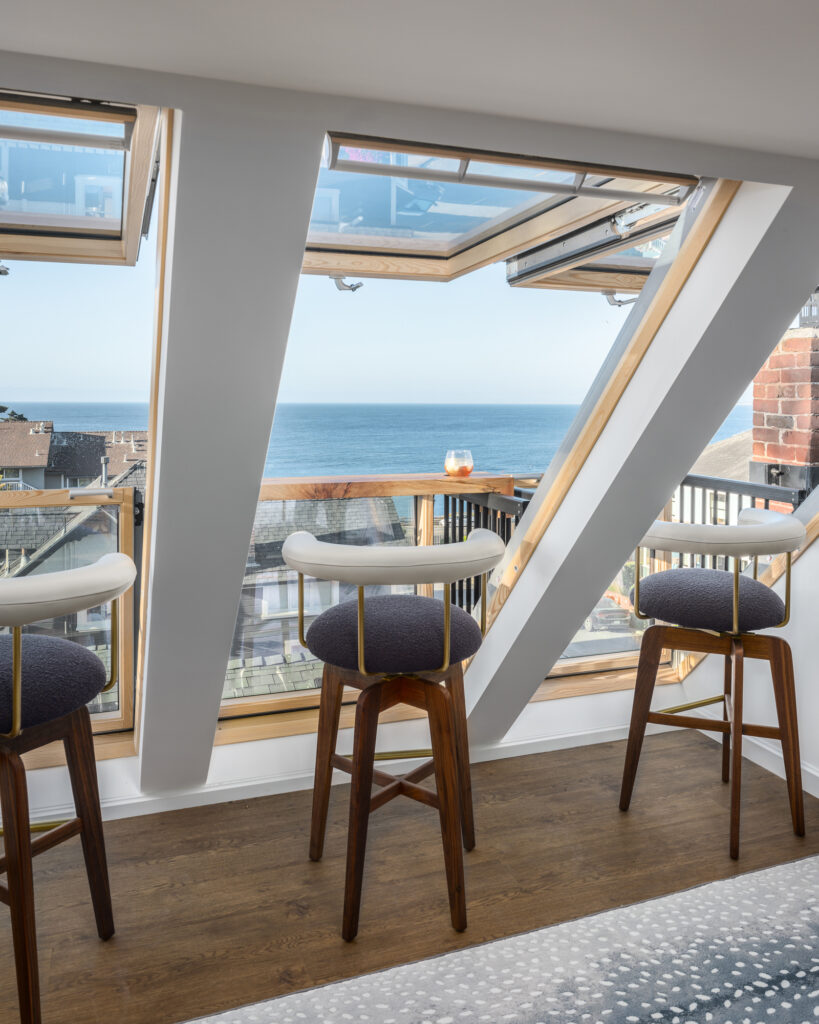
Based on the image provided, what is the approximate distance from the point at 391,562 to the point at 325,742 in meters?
0.74

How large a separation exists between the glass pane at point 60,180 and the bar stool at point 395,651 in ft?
2.98

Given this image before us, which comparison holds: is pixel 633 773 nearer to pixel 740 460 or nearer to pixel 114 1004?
pixel 740 460

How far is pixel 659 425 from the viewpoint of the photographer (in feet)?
7.34

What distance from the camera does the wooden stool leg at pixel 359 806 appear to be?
1.98 meters

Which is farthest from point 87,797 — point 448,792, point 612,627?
point 612,627

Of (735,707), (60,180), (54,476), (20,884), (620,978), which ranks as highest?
(60,180)

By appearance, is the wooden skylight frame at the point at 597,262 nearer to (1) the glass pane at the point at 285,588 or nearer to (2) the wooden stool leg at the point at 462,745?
(1) the glass pane at the point at 285,588

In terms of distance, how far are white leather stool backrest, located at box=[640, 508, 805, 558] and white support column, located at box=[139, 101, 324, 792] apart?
3.99 ft

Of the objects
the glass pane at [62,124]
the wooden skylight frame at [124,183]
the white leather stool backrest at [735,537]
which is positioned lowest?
the white leather stool backrest at [735,537]

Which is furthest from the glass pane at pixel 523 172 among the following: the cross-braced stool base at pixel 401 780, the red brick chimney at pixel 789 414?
the red brick chimney at pixel 789 414

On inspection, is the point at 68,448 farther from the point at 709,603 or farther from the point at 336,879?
the point at 709,603

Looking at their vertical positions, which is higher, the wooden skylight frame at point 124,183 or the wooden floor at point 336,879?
the wooden skylight frame at point 124,183

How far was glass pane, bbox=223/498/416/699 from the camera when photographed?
8.90ft

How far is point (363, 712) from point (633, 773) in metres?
1.13
